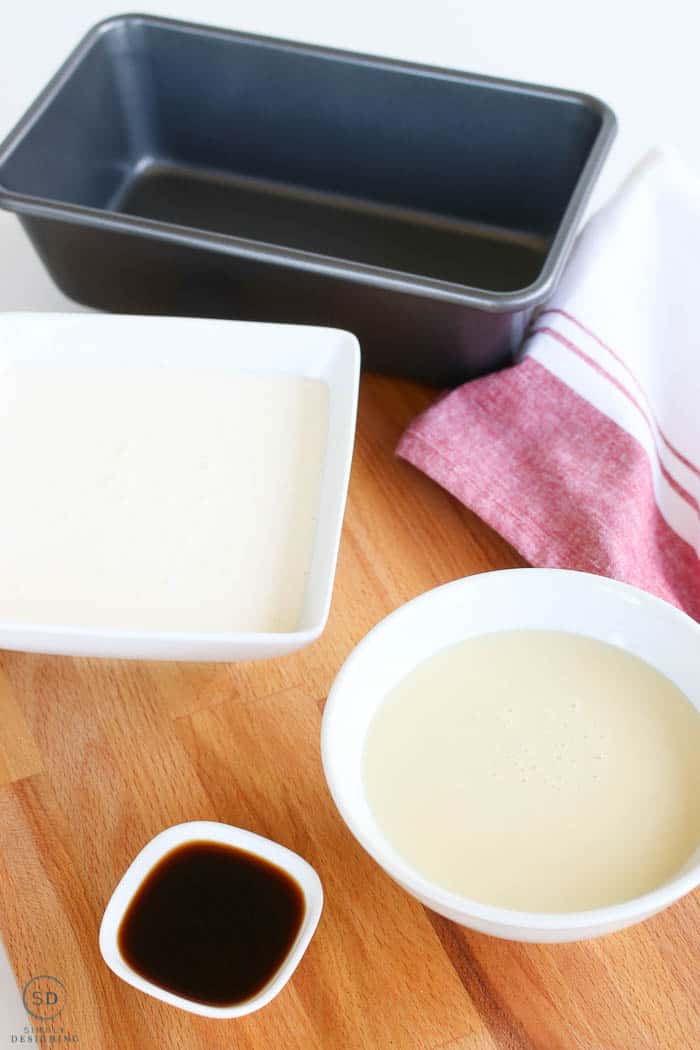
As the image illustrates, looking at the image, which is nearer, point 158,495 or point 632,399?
point 158,495

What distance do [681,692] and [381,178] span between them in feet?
2.85

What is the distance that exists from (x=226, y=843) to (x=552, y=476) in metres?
0.50

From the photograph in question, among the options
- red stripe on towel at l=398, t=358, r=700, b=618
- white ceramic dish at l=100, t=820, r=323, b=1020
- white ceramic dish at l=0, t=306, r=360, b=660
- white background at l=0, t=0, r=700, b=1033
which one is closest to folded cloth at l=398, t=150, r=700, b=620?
red stripe on towel at l=398, t=358, r=700, b=618

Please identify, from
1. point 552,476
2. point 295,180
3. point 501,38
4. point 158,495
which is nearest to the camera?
point 158,495

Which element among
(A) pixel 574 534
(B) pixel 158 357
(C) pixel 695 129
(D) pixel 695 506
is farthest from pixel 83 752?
(C) pixel 695 129

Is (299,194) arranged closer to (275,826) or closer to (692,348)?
(692,348)

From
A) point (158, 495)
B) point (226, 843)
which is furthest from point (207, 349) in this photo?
Answer: point (226, 843)

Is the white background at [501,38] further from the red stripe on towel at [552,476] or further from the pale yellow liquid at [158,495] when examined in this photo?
the pale yellow liquid at [158,495]

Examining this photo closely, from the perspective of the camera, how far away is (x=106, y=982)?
2.91 feet

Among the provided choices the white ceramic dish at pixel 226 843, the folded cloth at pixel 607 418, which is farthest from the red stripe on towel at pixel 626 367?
the white ceramic dish at pixel 226 843

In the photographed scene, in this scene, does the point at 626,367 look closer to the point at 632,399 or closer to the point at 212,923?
the point at 632,399

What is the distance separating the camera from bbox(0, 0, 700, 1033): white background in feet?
5.77

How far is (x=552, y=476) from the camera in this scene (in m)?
1.14

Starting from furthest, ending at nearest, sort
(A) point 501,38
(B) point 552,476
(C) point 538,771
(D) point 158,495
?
(A) point 501,38 → (B) point 552,476 → (D) point 158,495 → (C) point 538,771
